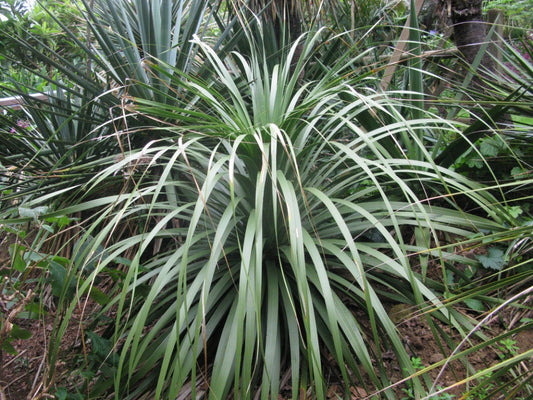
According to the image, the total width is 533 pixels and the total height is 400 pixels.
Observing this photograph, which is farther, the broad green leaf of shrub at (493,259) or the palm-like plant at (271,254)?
the broad green leaf of shrub at (493,259)

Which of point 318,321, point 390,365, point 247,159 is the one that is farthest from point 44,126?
point 390,365

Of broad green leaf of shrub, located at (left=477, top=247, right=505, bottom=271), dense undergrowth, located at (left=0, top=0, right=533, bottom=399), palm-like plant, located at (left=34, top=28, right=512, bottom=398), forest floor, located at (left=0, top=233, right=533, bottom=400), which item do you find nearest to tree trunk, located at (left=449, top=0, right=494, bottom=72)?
dense undergrowth, located at (left=0, top=0, right=533, bottom=399)

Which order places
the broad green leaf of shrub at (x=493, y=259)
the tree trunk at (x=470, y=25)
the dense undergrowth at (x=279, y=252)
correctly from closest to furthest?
the dense undergrowth at (x=279, y=252)
the broad green leaf of shrub at (x=493, y=259)
the tree trunk at (x=470, y=25)

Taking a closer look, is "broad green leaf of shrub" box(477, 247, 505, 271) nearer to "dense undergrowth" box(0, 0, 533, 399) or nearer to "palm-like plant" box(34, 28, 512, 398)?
"dense undergrowth" box(0, 0, 533, 399)

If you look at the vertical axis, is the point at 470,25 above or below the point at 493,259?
above

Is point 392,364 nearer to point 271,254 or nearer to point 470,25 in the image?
point 271,254

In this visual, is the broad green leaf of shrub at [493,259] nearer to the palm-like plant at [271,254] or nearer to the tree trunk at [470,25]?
the palm-like plant at [271,254]

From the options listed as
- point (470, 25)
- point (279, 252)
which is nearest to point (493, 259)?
point (279, 252)

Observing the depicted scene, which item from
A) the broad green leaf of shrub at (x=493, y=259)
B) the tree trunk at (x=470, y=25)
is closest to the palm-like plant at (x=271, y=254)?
the broad green leaf of shrub at (x=493, y=259)

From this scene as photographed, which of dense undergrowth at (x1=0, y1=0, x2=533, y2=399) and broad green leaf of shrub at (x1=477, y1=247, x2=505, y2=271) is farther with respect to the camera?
broad green leaf of shrub at (x1=477, y1=247, x2=505, y2=271)

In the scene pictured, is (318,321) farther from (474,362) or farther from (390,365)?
(474,362)

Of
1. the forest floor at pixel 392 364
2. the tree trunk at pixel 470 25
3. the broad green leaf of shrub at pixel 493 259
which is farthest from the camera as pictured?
the tree trunk at pixel 470 25

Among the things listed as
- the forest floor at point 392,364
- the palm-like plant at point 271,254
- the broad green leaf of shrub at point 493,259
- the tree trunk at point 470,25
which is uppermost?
the tree trunk at point 470,25

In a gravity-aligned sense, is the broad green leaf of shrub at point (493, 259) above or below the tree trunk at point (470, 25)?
below
